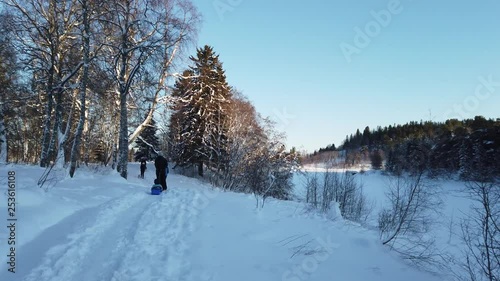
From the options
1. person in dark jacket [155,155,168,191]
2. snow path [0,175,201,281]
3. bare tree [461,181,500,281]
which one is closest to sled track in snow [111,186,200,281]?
snow path [0,175,201,281]

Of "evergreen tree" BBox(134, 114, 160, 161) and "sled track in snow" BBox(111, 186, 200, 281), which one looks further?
"evergreen tree" BBox(134, 114, 160, 161)

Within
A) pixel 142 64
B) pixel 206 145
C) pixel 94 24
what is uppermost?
pixel 94 24

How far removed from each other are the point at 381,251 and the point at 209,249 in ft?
9.26

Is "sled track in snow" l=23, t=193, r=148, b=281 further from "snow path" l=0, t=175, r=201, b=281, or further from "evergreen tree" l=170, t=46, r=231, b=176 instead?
"evergreen tree" l=170, t=46, r=231, b=176

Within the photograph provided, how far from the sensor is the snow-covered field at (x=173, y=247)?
12.0ft

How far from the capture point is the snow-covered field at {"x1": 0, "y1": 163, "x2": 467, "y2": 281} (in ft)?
12.0

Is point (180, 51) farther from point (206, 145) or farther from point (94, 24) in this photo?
point (206, 145)

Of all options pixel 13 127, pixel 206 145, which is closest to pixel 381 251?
pixel 206 145

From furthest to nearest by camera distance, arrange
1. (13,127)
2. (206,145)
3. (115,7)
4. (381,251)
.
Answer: (13,127) → (206,145) → (115,7) → (381,251)

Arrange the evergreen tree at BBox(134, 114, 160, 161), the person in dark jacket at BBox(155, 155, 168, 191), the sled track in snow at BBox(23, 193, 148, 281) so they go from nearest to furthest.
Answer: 1. the sled track in snow at BBox(23, 193, 148, 281)
2. the person in dark jacket at BBox(155, 155, 168, 191)
3. the evergreen tree at BBox(134, 114, 160, 161)

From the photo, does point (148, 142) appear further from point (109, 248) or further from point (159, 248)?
point (159, 248)

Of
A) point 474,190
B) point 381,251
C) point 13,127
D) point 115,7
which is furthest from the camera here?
point 13,127

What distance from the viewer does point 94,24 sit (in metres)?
12.9

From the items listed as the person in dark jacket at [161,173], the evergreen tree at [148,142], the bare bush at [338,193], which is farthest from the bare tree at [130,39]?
the evergreen tree at [148,142]
